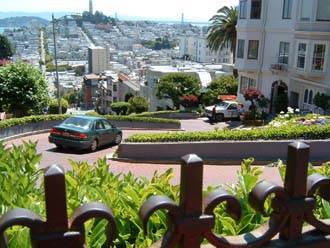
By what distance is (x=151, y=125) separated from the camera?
2594 centimetres

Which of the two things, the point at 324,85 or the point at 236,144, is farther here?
the point at 324,85

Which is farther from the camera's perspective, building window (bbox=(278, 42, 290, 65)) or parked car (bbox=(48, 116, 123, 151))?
building window (bbox=(278, 42, 290, 65))

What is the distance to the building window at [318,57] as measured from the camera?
2739cm

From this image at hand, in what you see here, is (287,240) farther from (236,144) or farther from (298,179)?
(236,144)

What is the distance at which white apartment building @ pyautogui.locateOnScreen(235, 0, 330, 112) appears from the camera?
27.4 meters

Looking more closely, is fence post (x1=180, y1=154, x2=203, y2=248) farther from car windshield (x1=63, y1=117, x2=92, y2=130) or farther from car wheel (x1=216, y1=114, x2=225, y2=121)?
car wheel (x1=216, y1=114, x2=225, y2=121)

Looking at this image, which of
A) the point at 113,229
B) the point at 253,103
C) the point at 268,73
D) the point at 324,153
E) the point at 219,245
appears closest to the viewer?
the point at 113,229

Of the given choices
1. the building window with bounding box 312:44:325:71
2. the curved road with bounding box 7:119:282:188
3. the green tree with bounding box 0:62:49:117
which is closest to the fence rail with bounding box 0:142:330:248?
the curved road with bounding box 7:119:282:188

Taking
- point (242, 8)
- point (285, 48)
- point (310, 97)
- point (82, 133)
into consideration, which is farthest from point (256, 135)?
point (242, 8)

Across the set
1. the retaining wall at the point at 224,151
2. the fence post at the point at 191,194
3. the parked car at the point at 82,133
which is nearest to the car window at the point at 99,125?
the parked car at the point at 82,133

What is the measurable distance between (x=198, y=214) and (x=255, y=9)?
1310 inches

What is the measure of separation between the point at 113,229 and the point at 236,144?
457 inches

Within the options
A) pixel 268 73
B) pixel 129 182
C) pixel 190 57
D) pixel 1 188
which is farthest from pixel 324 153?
pixel 190 57

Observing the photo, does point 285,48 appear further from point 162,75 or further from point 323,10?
point 162,75
